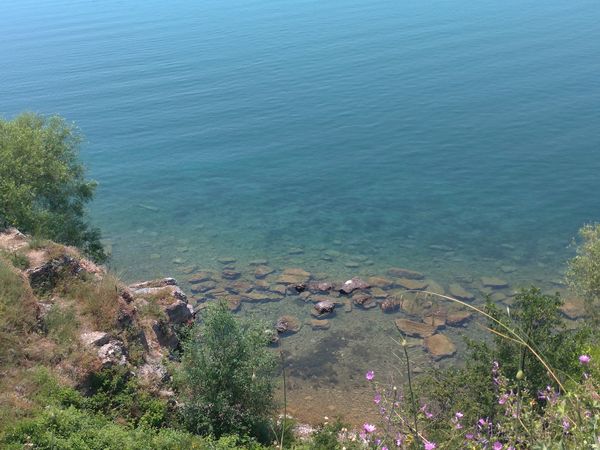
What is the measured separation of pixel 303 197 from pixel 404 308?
16888mm

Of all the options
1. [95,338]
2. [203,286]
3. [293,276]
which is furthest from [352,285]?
[95,338]

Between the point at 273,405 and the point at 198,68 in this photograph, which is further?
the point at 198,68

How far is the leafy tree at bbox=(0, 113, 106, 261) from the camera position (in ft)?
90.4

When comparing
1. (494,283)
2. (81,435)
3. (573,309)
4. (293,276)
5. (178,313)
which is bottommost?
(573,309)

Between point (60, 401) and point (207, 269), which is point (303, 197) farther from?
point (60, 401)

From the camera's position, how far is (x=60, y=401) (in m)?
16.7

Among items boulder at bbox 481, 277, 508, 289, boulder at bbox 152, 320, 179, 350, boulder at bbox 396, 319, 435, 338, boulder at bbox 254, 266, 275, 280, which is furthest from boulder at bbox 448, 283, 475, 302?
boulder at bbox 152, 320, 179, 350

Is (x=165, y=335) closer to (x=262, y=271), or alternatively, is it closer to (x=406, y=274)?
(x=262, y=271)

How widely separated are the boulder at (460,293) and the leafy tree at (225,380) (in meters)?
16.7

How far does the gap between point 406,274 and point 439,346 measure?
7.72m

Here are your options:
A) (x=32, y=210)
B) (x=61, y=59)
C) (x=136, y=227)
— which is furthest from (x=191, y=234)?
(x=61, y=59)

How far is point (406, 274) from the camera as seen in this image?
36.8 m

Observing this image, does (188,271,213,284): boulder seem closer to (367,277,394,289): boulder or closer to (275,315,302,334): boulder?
(275,315,302,334): boulder

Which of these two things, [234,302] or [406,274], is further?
[406,274]
